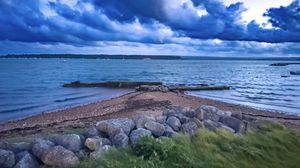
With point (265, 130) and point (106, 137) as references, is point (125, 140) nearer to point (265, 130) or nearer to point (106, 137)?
point (106, 137)

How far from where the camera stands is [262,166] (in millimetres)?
6430

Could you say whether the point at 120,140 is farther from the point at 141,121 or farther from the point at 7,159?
the point at 7,159

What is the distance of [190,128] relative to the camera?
8.66 metres

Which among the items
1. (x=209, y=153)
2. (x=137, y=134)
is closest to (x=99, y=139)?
(x=137, y=134)

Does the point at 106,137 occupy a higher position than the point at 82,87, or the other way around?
the point at 106,137

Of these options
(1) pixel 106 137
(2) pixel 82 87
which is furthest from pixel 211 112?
(2) pixel 82 87

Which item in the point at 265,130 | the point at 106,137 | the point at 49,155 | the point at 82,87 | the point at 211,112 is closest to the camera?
the point at 49,155

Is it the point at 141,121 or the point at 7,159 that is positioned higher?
the point at 141,121

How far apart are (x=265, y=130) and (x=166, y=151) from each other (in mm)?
3596

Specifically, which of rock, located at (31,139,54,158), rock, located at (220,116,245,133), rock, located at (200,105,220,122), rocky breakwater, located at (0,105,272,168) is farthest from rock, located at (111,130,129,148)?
rock, located at (220,116,245,133)

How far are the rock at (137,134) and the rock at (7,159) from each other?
2389 mm

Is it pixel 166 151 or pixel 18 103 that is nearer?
pixel 166 151

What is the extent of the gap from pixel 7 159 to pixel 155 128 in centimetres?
336

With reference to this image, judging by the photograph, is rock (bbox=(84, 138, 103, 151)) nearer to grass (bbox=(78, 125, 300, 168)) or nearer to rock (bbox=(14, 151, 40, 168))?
grass (bbox=(78, 125, 300, 168))
